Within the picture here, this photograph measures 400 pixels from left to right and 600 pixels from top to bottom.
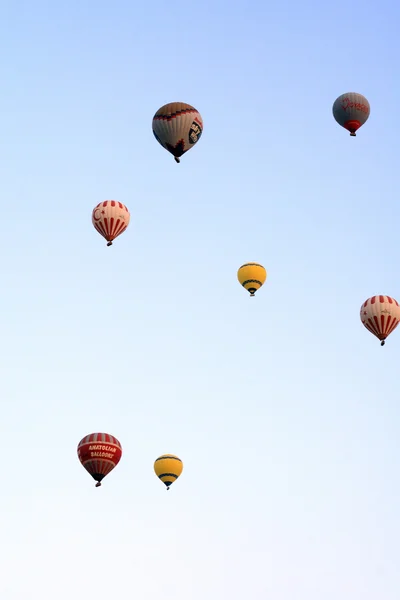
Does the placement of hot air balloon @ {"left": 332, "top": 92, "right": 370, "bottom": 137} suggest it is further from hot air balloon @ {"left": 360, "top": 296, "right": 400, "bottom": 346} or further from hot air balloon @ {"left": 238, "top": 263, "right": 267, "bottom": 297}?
hot air balloon @ {"left": 360, "top": 296, "right": 400, "bottom": 346}

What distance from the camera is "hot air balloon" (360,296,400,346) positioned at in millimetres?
56281

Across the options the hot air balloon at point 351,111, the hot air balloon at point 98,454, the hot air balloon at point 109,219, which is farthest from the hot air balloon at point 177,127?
the hot air balloon at point 98,454

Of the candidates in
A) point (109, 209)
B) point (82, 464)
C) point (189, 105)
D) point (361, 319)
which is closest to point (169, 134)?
point (189, 105)

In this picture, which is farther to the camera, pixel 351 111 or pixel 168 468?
pixel 351 111

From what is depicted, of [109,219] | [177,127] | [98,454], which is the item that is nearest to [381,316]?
[177,127]

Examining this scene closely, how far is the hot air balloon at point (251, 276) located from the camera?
67.8 meters

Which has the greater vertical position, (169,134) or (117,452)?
(169,134)

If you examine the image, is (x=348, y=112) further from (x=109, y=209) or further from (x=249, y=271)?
(x=109, y=209)

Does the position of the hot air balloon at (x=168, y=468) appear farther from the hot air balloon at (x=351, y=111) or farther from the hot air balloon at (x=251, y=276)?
the hot air balloon at (x=351, y=111)

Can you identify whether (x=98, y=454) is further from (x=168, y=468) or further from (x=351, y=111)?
(x=351, y=111)

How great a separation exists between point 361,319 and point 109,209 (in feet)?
53.6

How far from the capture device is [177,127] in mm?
55375

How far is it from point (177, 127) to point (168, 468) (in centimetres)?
2207

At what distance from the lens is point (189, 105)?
56.4 meters
